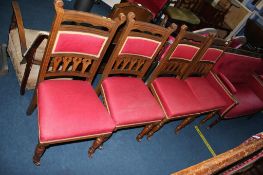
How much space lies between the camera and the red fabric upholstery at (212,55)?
110 inches

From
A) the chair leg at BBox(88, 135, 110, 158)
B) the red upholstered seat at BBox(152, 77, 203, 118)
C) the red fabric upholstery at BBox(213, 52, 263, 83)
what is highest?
the red fabric upholstery at BBox(213, 52, 263, 83)

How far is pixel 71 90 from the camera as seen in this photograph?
1.99 meters

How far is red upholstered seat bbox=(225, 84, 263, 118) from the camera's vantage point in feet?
10.7

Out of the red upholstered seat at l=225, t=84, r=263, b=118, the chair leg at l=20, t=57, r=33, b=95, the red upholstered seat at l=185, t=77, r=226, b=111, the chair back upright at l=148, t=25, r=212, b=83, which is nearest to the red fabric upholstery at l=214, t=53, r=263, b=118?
the red upholstered seat at l=225, t=84, r=263, b=118

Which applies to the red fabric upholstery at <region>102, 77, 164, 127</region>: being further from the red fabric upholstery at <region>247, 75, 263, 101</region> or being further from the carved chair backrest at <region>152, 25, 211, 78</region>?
the red fabric upholstery at <region>247, 75, 263, 101</region>

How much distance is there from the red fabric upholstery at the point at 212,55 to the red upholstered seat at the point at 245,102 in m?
0.76

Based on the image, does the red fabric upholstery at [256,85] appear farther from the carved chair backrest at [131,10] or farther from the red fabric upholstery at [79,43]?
the red fabric upholstery at [79,43]

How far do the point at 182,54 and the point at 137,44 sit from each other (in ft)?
2.20

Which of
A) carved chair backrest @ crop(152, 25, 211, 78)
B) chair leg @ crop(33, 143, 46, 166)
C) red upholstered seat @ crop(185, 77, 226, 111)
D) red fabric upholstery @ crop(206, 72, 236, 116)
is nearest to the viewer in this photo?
chair leg @ crop(33, 143, 46, 166)

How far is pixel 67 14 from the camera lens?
1.62 m

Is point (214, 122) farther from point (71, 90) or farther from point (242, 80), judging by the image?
point (71, 90)

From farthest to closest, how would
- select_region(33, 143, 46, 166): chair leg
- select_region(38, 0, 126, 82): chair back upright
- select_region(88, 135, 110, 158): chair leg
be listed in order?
select_region(88, 135, 110, 158): chair leg
select_region(33, 143, 46, 166): chair leg
select_region(38, 0, 126, 82): chair back upright

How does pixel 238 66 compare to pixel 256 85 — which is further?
pixel 256 85

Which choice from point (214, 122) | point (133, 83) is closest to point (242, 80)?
point (214, 122)
